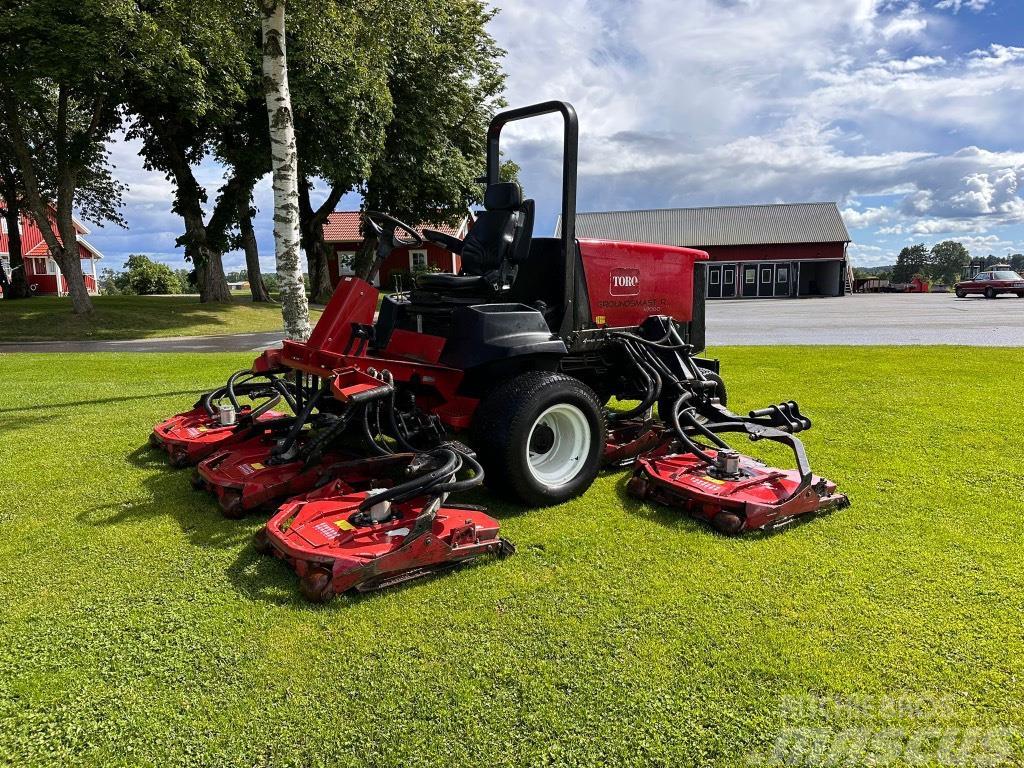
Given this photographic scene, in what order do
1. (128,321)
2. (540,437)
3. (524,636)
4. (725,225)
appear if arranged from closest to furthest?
(524,636) → (540,437) → (128,321) → (725,225)

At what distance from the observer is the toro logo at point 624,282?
490 cm

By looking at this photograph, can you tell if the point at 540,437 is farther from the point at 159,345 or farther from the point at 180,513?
the point at 159,345

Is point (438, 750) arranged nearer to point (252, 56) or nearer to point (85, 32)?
point (85, 32)

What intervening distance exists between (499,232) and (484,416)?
136 centimetres

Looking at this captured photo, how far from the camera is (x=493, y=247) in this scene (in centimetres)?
465

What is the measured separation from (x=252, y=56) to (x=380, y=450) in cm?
1502

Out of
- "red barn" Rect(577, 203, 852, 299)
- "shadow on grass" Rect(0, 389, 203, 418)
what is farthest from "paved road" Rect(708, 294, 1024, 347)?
"red barn" Rect(577, 203, 852, 299)

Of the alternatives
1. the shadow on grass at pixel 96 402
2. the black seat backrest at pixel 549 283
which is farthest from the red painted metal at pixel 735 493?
the shadow on grass at pixel 96 402

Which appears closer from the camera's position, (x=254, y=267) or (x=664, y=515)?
(x=664, y=515)

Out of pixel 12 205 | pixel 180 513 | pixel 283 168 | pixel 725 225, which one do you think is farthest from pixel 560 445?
pixel 725 225

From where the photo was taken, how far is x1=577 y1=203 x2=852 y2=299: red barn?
41312mm

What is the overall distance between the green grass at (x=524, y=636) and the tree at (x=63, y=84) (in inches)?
348

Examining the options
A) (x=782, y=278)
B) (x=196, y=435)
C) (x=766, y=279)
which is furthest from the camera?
(x=766, y=279)

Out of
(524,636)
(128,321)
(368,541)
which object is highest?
(128,321)
